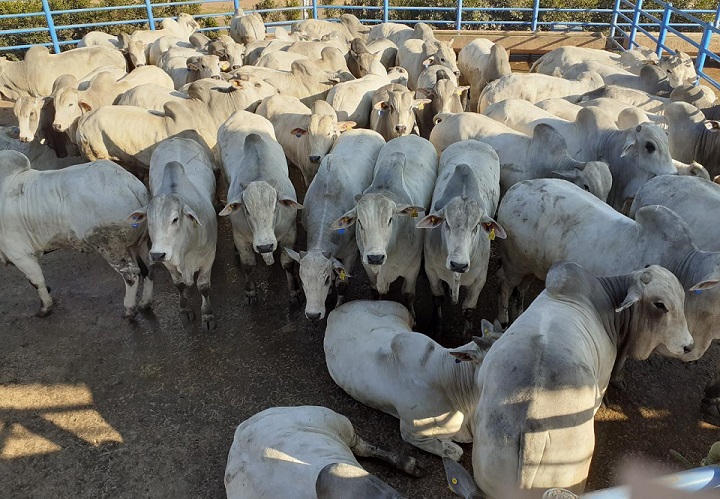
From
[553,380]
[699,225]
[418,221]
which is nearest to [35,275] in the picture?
[418,221]

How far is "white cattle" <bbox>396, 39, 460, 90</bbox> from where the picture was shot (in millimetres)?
10883

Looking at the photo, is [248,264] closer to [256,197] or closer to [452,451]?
[256,197]

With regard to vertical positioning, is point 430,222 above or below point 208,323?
above

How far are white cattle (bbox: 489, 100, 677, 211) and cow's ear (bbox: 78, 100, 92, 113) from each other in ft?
19.6

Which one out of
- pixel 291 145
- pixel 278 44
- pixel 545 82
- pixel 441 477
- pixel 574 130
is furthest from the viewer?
pixel 278 44

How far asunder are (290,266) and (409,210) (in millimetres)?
1707

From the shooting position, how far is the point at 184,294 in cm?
628

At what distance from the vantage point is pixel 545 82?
935cm

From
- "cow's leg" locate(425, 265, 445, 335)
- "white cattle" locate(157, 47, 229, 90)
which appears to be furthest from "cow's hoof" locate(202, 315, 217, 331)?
"white cattle" locate(157, 47, 229, 90)

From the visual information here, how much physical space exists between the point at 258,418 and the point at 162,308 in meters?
2.98

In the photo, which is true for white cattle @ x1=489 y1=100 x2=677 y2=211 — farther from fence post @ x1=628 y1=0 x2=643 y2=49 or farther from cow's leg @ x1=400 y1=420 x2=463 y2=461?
fence post @ x1=628 y1=0 x2=643 y2=49

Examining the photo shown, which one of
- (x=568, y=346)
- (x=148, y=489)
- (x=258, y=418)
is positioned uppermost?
(x=568, y=346)

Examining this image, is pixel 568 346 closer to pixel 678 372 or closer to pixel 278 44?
pixel 678 372

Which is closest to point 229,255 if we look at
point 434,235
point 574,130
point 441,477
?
point 434,235
